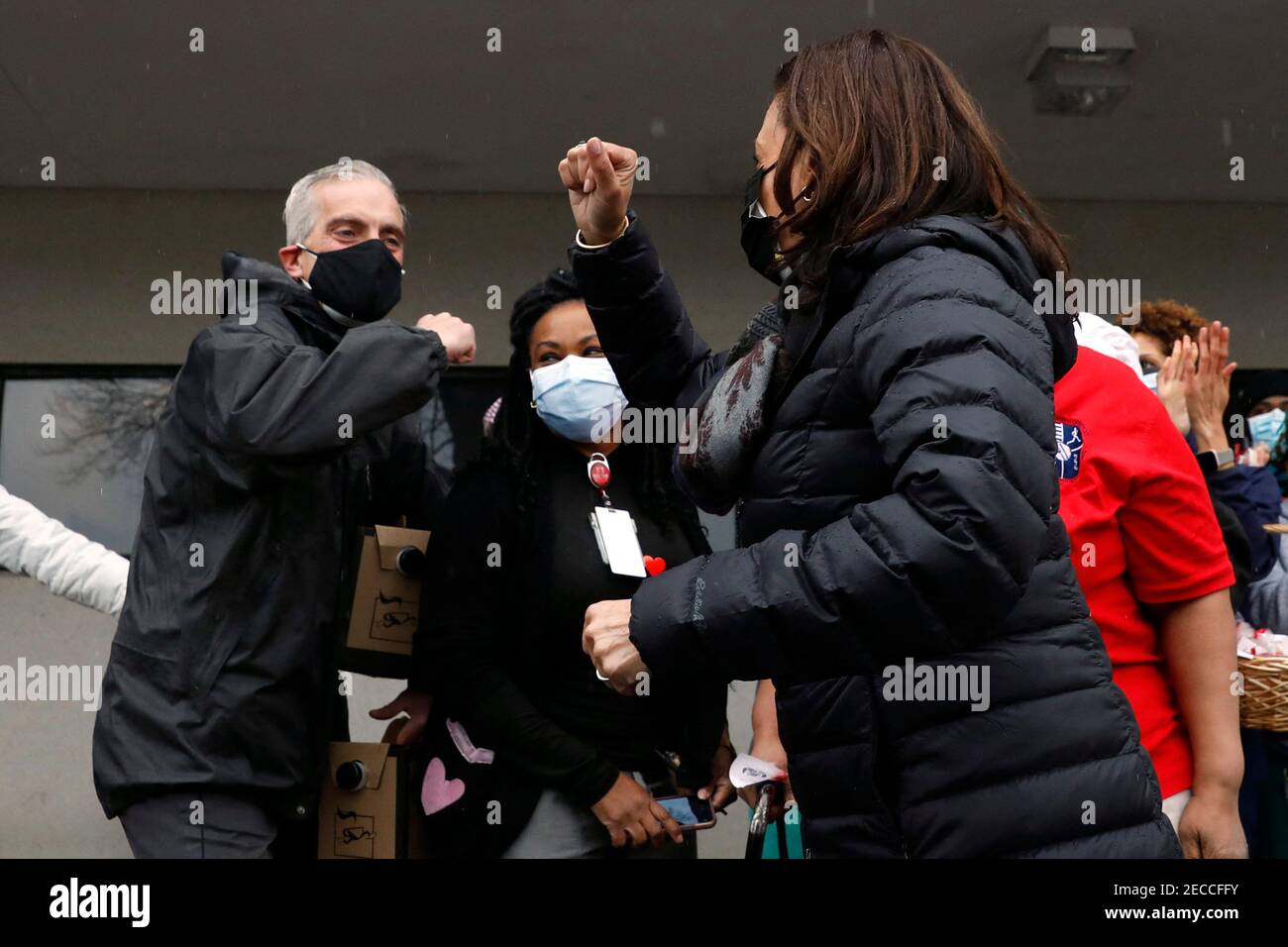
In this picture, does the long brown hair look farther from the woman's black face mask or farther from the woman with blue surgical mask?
the woman with blue surgical mask

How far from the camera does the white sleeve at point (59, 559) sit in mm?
3270

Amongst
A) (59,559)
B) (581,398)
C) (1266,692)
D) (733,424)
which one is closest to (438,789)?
(581,398)

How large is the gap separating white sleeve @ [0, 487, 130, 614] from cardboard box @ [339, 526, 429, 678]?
624 millimetres

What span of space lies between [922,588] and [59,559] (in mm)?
2550

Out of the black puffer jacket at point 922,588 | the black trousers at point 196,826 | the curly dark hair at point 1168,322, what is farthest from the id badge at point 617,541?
the curly dark hair at point 1168,322

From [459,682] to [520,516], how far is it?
450 mm

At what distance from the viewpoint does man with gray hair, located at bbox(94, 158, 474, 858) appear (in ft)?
8.80

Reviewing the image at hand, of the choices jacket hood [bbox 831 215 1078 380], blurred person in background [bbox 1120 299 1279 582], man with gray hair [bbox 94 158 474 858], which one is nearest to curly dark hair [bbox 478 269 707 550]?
man with gray hair [bbox 94 158 474 858]

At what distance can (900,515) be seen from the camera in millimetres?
1563

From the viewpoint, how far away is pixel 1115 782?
1744mm

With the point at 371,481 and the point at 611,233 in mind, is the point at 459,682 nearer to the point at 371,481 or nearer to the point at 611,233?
the point at 371,481

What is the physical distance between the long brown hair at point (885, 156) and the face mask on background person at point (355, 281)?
1.40 metres

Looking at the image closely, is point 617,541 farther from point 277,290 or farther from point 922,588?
point 922,588

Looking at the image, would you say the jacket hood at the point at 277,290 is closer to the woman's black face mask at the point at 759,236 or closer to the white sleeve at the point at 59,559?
the white sleeve at the point at 59,559
